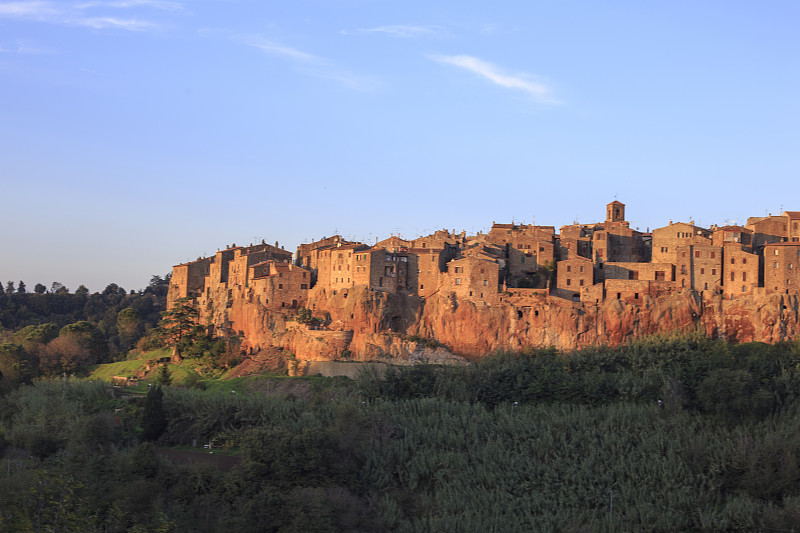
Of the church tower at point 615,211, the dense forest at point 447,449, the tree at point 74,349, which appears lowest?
the dense forest at point 447,449

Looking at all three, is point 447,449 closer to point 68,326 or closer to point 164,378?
point 164,378

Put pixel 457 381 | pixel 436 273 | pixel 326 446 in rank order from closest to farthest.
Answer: pixel 326 446, pixel 457 381, pixel 436 273

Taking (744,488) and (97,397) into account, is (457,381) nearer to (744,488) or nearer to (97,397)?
(744,488)

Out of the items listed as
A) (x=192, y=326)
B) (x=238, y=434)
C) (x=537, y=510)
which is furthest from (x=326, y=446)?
(x=192, y=326)

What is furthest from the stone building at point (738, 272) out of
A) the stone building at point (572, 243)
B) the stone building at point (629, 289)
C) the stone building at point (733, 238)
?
the stone building at point (572, 243)

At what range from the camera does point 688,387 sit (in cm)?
5072

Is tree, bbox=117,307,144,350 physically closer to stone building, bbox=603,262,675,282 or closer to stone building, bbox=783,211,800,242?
stone building, bbox=603,262,675,282

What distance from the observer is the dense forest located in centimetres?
3978

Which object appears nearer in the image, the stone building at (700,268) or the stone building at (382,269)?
the stone building at (700,268)

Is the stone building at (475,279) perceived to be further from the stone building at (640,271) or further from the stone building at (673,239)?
the stone building at (673,239)

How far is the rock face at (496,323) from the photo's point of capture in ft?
181

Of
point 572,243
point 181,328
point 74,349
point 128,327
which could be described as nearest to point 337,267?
point 181,328

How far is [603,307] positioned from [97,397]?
96.9 feet

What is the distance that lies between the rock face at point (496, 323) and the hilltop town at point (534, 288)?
0.22 ft
